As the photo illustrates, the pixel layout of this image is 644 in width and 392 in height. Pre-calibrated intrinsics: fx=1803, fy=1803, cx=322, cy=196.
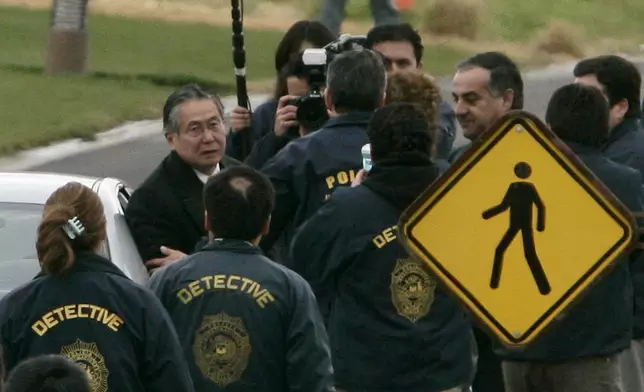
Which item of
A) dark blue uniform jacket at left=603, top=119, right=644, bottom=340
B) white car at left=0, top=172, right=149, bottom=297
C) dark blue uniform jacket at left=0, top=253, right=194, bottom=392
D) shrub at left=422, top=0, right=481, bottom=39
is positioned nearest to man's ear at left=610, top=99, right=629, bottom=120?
dark blue uniform jacket at left=603, top=119, right=644, bottom=340

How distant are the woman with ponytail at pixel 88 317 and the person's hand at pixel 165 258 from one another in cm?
148

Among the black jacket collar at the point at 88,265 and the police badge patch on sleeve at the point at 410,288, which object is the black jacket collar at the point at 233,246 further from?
the police badge patch on sleeve at the point at 410,288

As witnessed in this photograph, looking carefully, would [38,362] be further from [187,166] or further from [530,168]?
[187,166]

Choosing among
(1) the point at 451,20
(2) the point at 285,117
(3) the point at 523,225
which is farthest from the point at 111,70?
(3) the point at 523,225

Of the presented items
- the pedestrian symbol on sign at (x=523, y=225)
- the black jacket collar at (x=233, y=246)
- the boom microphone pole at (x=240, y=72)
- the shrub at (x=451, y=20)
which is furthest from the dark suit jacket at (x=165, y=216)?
the shrub at (x=451, y=20)

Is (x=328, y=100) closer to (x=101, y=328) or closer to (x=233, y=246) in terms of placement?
(x=233, y=246)

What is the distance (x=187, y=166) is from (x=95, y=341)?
6.64 ft

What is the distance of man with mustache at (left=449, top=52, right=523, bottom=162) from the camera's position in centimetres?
766

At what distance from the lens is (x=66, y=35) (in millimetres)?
22156

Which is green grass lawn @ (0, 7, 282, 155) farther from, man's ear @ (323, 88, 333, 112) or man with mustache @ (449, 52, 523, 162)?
man's ear @ (323, 88, 333, 112)

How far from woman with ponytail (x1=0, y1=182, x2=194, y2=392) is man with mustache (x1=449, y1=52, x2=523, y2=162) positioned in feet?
7.96

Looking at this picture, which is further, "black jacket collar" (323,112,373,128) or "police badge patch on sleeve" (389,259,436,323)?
"black jacket collar" (323,112,373,128)

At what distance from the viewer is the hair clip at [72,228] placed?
5543mm

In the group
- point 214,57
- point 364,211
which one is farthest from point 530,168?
point 214,57
